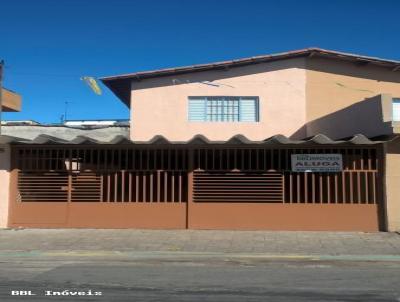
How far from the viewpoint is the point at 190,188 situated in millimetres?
14508

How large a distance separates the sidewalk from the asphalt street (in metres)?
0.53

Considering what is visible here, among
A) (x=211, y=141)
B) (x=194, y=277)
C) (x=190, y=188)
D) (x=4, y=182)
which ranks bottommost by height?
(x=194, y=277)

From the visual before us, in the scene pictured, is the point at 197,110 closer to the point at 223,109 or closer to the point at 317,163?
the point at 223,109

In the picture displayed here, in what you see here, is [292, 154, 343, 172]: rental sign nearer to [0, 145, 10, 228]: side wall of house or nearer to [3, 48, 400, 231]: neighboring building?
[3, 48, 400, 231]: neighboring building

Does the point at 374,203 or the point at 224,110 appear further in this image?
the point at 224,110

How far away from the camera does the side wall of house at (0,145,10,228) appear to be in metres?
14.7

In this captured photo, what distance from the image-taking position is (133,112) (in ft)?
60.3

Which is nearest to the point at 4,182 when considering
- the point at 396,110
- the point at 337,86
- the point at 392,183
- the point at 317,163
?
the point at 317,163

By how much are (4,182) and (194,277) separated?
8.35 metres

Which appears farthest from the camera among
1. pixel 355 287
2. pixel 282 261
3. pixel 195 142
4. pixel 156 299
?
pixel 195 142

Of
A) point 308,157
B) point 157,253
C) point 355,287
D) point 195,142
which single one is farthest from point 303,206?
point 355,287

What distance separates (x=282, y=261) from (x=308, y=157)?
4714mm

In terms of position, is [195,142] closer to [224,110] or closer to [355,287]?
[224,110]

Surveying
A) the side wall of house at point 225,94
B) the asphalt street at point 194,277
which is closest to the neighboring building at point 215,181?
the side wall of house at point 225,94
